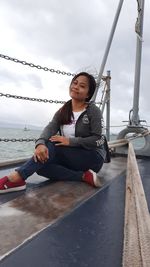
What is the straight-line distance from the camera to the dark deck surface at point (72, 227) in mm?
1154

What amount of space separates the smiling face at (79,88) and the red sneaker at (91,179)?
0.53m

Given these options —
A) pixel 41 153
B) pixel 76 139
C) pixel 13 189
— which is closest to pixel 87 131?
pixel 76 139

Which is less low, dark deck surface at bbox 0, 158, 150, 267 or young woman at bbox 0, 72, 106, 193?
young woman at bbox 0, 72, 106, 193

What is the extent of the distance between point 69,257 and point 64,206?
59 centimetres

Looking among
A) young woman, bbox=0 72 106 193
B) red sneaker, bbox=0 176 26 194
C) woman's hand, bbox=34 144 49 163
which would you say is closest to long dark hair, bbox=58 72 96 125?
young woman, bbox=0 72 106 193

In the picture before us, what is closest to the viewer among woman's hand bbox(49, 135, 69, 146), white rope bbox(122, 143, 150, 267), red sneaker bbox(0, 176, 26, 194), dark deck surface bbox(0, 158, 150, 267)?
white rope bbox(122, 143, 150, 267)

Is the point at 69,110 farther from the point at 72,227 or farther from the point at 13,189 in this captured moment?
the point at 72,227

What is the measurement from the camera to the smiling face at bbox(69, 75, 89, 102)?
2.37 metres

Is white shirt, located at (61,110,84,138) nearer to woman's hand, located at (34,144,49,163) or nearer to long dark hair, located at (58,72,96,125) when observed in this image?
long dark hair, located at (58,72,96,125)

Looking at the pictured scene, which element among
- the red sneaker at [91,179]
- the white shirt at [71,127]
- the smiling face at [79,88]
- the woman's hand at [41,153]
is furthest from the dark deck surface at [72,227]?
the smiling face at [79,88]

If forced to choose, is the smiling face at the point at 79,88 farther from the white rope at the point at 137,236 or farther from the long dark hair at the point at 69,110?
the white rope at the point at 137,236

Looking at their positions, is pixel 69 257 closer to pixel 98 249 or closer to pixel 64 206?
pixel 98 249

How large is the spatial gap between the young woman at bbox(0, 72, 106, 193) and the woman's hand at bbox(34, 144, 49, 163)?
7 centimetres

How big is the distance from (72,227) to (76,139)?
877 millimetres
